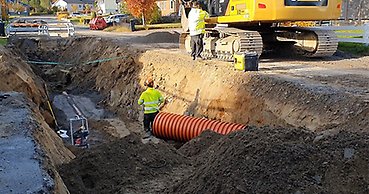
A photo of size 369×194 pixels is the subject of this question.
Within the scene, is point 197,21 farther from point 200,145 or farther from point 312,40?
point 200,145

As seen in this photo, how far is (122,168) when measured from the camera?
621cm

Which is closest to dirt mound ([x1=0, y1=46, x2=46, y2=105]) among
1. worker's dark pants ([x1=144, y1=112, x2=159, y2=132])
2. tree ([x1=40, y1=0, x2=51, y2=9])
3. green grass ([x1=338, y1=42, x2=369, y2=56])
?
worker's dark pants ([x1=144, y1=112, x2=159, y2=132])

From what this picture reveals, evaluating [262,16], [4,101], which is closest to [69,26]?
[262,16]

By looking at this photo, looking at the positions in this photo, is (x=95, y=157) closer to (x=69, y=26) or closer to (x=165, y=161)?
(x=165, y=161)

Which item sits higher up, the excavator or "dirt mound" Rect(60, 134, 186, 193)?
the excavator

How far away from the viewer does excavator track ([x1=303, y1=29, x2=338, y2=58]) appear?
13.7 metres

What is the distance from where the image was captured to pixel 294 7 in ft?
40.4

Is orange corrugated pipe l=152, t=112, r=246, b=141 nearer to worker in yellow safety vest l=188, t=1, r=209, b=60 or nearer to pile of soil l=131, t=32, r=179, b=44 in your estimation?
worker in yellow safety vest l=188, t=1, r=209, b=60

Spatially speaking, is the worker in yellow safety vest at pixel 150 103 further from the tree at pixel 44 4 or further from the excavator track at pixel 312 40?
the tree at pixel 44 4

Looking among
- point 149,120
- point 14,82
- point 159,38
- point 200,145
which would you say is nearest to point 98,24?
point 159,38

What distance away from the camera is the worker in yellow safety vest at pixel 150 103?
10605 millimetres

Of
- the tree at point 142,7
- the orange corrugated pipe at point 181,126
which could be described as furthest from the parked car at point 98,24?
the orange corrugated pipe at point 181,126

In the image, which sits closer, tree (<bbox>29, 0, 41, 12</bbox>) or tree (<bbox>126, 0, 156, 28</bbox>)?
tree (<bbox>126, 0, 156, 28</bbox>)

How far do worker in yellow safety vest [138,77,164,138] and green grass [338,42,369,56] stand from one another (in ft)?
31.8
